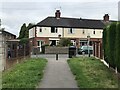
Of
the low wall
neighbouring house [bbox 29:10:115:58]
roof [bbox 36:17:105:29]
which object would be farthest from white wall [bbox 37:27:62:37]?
the low wall

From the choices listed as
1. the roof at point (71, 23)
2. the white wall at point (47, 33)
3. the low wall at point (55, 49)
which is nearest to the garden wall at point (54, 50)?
the low wall at point (55, 49)

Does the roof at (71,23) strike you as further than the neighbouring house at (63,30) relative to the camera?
Yes

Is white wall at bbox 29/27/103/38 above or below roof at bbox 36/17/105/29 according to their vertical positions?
below

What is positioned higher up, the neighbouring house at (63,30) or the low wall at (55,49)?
the neighbouring house at (63,30)

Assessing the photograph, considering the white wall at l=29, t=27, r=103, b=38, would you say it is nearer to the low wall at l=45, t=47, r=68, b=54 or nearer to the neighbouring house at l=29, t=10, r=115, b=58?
the neighbouring house at l=29, t=10, r=115, b=58

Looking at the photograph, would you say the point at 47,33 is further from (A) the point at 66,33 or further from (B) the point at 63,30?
(A) the point at 66,33

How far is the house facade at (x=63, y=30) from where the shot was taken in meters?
61.2

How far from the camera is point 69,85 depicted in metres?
12.5

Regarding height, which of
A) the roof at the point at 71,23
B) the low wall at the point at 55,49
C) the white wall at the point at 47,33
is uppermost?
the roof at the point at 71,23

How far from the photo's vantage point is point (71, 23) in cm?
6450

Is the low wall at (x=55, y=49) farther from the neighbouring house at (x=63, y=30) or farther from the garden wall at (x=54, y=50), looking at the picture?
the neighbouring house at (x=63, y=30)

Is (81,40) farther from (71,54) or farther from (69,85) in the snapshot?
(69,85)

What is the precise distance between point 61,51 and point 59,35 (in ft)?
32.6

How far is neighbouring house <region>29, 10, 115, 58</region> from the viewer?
61156 mm
